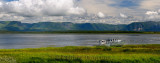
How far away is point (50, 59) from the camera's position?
121ft

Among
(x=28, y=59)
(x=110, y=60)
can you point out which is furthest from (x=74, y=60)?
(x=28, y=59)

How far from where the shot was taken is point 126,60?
3559 centimetres

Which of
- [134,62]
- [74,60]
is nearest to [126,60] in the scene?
[134,62]

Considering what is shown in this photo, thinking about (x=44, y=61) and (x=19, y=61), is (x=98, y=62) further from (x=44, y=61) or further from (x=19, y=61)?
(x=19, y=61)

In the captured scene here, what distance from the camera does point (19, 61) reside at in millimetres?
35344

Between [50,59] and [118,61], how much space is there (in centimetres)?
1421

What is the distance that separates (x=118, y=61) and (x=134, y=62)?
317 centimetres

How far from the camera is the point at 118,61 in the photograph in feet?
115

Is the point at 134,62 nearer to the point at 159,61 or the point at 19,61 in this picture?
the point at 159,61

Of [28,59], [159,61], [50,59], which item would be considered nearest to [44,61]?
[50,59]

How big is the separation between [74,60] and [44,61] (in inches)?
241

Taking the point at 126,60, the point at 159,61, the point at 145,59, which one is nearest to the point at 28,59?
the point at 126,60

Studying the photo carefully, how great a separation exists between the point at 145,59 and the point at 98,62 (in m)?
10.3

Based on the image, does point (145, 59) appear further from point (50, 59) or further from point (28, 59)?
point (28, 59)
